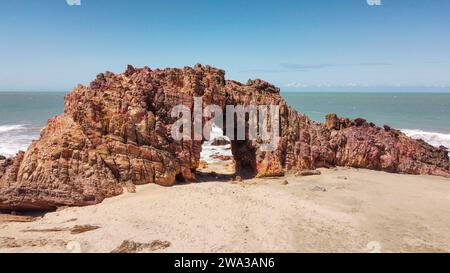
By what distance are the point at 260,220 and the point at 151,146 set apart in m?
5.86

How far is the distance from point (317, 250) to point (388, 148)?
11038 millimetres

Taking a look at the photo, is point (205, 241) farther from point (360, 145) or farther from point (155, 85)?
point (360, 145)

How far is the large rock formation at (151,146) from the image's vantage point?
13.0 meters

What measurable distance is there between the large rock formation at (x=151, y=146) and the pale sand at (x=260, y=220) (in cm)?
100

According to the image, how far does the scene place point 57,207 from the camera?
12.6m

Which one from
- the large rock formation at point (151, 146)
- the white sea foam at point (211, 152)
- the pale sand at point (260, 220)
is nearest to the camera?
the pale sand at point (260, 220)

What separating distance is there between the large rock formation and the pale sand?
998 mm

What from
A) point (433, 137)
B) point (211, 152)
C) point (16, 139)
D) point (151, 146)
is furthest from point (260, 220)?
point (433, 137)

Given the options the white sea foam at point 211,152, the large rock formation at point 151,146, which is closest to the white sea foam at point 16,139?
the white sea foam at point 211,152

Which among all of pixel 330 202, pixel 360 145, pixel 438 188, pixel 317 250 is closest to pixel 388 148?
pixel 360 145

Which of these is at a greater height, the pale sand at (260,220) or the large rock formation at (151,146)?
the large rock formation at (151,146)

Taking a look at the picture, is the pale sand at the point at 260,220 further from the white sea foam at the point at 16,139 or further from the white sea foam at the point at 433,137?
the white sea foam at the point at 433,137

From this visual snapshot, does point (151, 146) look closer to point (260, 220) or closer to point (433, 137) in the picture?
point (260, 220)

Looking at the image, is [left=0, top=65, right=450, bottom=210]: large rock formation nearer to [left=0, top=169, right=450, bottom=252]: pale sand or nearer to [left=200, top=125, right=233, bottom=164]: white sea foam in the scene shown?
[left=0, top=169, right=450, bottom=252]: pale sand
